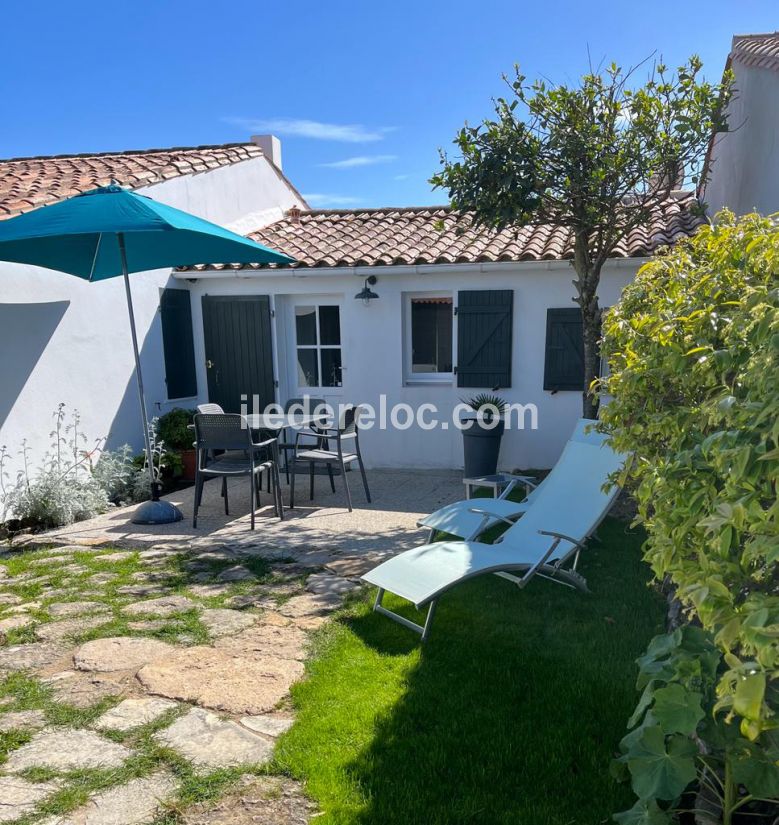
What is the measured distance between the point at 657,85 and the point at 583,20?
1.93 meters

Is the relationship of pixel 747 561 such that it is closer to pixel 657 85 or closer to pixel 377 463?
pixel 657 85

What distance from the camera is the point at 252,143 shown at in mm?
10750

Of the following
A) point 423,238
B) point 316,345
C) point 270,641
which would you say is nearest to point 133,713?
point 270,641

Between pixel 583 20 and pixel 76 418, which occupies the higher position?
pixel 583 20

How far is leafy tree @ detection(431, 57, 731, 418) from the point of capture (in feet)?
18.0

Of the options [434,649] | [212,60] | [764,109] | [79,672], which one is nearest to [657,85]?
[764,109]

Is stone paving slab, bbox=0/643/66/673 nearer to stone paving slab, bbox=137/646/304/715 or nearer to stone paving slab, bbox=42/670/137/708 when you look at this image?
stone paving slab, bbox=42/670/137/708

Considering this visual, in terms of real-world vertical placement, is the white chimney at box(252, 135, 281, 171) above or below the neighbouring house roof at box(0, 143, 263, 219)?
above

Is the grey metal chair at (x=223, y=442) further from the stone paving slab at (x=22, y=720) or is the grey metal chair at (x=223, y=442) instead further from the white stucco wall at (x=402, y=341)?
the stone paving slab at (x=22, y=720)

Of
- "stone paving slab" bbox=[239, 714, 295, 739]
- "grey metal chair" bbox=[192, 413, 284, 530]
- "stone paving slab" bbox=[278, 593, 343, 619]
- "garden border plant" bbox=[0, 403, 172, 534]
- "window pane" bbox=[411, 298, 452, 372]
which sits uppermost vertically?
"window pane" bbox=[411, 298, 452, 372]

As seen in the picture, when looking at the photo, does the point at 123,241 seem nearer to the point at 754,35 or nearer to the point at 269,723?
the point at 269,723

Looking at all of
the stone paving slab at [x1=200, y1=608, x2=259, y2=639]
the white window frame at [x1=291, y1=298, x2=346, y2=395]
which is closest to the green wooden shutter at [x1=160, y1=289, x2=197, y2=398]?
the white window frame at [x1=291, y1=298, x2=346, y2=395]

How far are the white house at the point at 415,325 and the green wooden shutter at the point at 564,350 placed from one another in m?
0.01

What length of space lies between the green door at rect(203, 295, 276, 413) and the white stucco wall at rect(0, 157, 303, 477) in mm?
776
